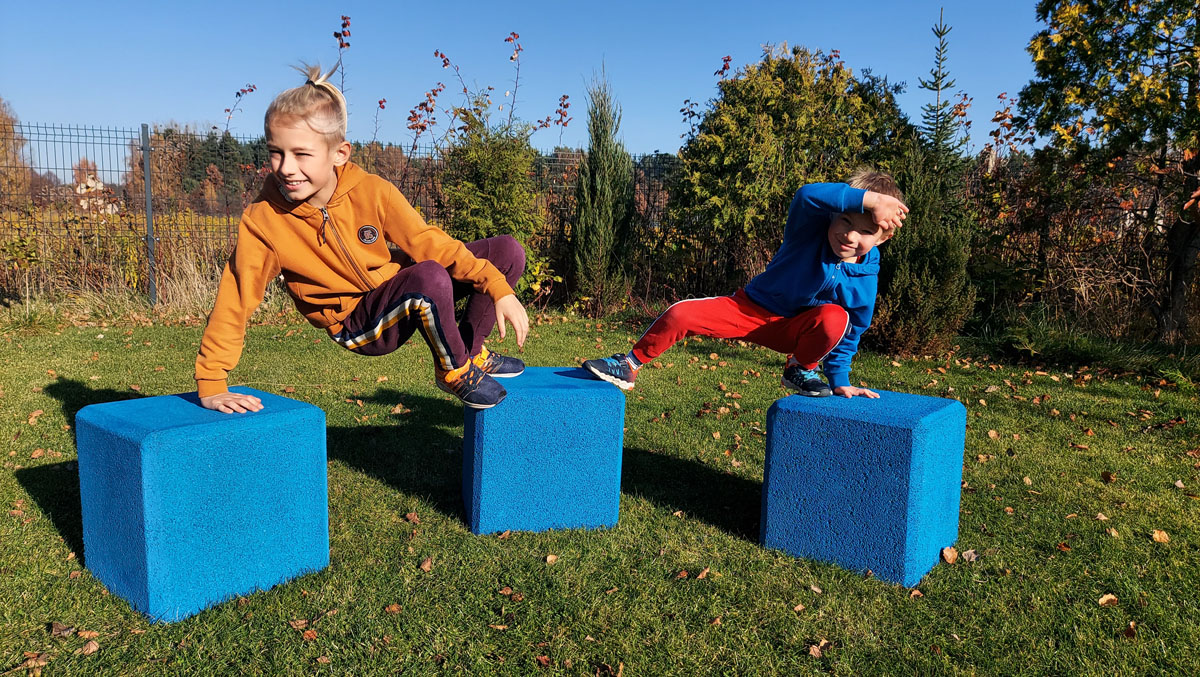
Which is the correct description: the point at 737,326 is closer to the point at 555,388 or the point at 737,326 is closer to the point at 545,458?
the point at 555,388

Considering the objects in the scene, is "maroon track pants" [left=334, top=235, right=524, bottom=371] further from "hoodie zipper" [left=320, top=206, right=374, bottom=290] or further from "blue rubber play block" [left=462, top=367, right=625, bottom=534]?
"blue rubber play block" [left=462, top=367, right=625, bottom=534]

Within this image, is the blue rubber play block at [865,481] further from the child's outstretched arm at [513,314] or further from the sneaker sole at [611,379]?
the child's outstretched arm at [513,314]

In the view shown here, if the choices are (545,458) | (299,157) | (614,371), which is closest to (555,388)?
(545,458)

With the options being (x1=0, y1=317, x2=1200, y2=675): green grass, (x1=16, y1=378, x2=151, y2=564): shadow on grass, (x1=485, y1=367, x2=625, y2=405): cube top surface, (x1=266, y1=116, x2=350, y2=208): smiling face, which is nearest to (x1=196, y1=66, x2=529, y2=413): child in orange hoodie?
(x1=266, y1=116, x2=350, y2=208): smiling face

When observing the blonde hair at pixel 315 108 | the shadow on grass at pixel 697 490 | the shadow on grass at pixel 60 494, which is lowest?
the shadow on grass at pixel 60 494

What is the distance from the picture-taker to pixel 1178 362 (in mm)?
7691

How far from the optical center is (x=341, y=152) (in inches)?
134

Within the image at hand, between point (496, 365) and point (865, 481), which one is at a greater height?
point (496, 365)

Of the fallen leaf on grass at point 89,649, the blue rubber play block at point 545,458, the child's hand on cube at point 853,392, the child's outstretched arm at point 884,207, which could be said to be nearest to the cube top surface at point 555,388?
the blue rubber play block at point 545,458

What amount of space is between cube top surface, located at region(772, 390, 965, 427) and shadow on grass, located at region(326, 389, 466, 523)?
1855 mm

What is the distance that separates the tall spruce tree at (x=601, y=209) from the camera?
10.6m

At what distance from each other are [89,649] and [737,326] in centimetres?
326

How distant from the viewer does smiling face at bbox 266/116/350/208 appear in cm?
318

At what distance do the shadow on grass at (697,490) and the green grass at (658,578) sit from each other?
0.02 metres
